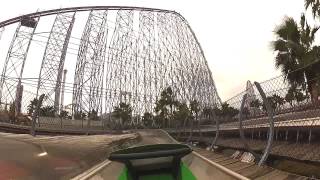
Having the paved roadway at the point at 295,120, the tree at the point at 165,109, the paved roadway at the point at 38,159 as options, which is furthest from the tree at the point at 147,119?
the paved roadway at the point at 38,159

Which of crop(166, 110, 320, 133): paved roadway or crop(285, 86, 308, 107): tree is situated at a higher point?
crop(285, 86, 308, 107): tree

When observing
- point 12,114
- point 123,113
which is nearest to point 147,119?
point 123,113

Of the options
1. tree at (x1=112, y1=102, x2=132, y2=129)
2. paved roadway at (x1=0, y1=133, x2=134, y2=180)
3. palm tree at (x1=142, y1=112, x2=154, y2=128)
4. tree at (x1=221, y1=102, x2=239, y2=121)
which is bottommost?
paved roadway at (x1=0, y1=133, x2=134, y2=180)

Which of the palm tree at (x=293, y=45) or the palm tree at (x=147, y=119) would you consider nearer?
the palm tree at (x=293, y=45)

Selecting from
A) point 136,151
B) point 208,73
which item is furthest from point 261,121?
point 208,73

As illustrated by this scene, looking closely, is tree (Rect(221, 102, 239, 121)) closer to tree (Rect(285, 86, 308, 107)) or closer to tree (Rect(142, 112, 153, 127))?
tree (Rect(285, 86, 308, 107))

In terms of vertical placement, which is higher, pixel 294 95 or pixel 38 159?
pixel 294 95

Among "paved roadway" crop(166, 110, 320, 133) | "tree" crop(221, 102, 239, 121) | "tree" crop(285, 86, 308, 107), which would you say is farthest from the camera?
"tree" crop(221, 102, 239, 121)

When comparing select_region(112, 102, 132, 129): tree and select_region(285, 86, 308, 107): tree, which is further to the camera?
select_region(112, 102, 132, 129): tree

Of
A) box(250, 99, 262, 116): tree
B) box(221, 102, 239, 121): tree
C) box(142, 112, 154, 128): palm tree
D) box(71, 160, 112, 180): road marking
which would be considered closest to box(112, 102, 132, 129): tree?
box(142, 112, 154, 128): palm tree

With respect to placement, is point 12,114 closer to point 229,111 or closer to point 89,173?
point 229,111

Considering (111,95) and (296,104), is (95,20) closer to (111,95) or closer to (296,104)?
(111,95)

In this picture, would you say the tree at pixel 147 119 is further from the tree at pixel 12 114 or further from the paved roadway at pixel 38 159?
the paved roadway at pixel 38 159

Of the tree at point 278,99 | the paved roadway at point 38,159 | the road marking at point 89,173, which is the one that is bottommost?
the road marking at point 89,173
